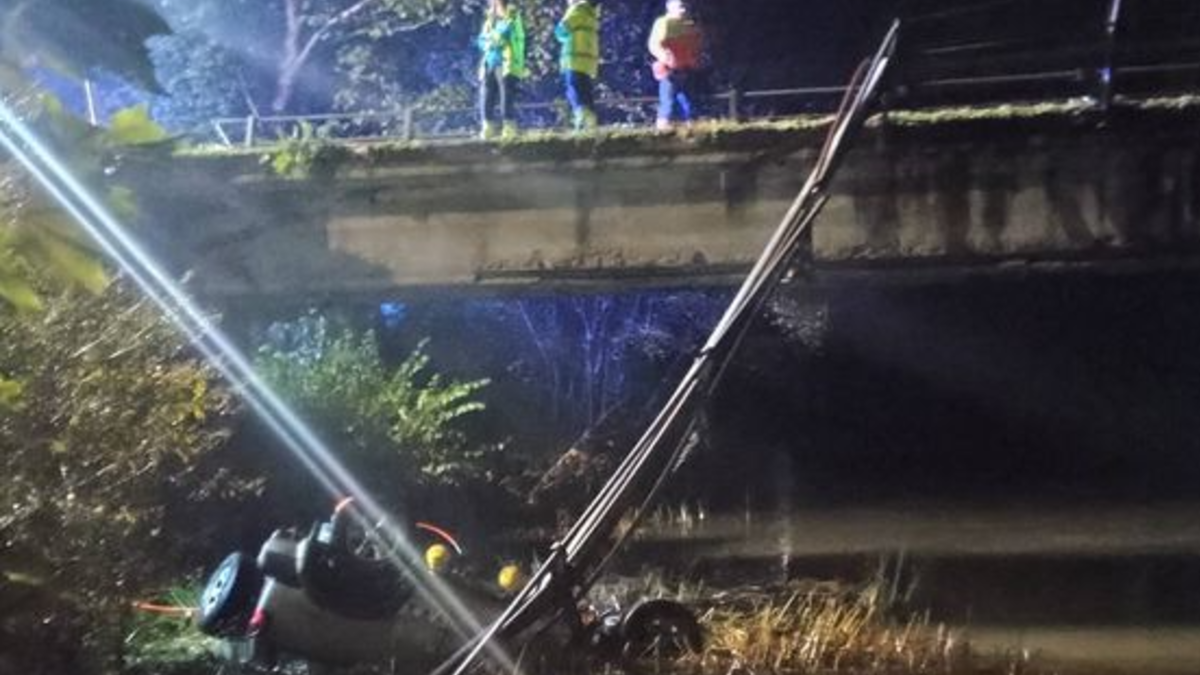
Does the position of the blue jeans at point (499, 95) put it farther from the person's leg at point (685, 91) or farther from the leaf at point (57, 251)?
the leaf at point (57, 251)

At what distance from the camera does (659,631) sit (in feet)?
28.1

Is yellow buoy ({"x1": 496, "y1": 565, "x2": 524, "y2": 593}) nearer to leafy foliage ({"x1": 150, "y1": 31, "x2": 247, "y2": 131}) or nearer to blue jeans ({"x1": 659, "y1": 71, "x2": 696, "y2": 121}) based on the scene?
blue jeans ({"x1": 659, "y1": 71, "x2": 696, "y2": 121})

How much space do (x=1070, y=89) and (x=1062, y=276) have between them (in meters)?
1.75

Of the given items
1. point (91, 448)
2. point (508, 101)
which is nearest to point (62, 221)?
point (91, 448)

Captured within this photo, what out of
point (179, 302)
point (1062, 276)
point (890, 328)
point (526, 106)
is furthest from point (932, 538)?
point (179, 302)

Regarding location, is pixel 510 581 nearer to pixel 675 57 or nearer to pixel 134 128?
pixel 675 57

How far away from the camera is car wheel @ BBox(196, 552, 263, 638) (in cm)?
799

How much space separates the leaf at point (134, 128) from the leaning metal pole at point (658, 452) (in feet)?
7.75

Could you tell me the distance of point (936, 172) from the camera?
35.3 feet

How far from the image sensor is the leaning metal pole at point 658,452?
16.0 feet

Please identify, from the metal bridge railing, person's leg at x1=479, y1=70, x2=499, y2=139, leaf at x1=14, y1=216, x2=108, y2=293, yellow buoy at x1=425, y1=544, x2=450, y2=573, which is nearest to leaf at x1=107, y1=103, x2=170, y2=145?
leaf at x1=14, y1=216, x2=108, y2=293

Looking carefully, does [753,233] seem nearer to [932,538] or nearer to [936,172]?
[936,172]

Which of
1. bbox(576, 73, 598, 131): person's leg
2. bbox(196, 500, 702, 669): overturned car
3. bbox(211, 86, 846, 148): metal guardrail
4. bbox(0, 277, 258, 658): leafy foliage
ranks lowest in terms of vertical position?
bbox(196, 500, 702, 669): overturned car

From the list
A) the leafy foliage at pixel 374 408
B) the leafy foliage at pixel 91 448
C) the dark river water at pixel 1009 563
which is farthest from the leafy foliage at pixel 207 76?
the leafy foliage at pixel 91 448
